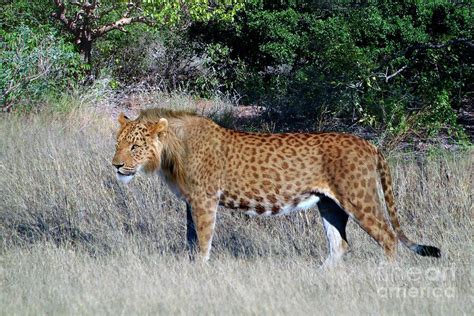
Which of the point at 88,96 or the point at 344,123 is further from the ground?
the point at 344,123

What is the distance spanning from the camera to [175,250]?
9938 millimetres

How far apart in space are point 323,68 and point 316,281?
308 inches

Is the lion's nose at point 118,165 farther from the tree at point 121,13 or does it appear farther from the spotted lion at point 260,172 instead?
the tree at point 121,13

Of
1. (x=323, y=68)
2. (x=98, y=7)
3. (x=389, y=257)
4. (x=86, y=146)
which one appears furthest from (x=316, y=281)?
(x=98, y=7)

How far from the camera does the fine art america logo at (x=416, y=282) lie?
715 cm

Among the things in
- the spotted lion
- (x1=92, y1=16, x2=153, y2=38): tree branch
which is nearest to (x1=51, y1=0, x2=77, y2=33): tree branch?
(x1=92, y1=16, x2=153, y2=38): tree branch

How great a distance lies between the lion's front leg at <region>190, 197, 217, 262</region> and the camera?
8.75m

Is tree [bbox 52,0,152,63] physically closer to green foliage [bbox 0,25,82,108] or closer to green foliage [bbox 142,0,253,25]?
green foliage [bbox 142,0,253,25]

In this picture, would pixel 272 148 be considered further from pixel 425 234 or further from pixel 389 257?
pixel 425 234

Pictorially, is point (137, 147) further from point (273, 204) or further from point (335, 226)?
point (335, 226)

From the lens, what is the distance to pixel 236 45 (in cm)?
2242

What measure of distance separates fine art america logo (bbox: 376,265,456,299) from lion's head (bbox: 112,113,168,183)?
2543 mm

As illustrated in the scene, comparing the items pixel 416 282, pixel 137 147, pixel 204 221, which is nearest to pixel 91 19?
pixel 137 147

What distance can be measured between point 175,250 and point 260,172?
1.62m
